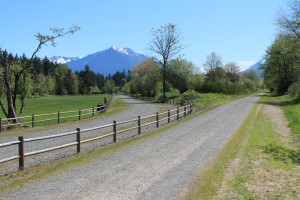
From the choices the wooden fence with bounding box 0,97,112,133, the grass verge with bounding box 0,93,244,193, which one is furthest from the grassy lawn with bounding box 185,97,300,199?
the wooden fence with bounding box 0,97,112,133

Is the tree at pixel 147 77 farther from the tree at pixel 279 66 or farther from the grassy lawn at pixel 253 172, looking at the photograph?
the grassy lawn at pixel 253 172

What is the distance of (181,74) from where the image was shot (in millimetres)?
79938

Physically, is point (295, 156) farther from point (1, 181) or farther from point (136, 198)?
point (1, 181)

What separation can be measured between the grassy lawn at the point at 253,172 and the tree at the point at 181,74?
60.8 m

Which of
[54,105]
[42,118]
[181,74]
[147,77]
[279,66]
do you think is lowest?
[54,105]

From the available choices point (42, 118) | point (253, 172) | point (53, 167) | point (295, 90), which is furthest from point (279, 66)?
point (53, 167)

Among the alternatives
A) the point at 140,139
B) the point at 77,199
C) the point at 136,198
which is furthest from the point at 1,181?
the point at 140,139

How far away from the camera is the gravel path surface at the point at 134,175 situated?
29.6 feet

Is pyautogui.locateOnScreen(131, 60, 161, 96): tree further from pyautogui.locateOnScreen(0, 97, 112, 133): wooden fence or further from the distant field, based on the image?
pyautogui.locateOnScreen(0, 97, 112, 133): wooden fence

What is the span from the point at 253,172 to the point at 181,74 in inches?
2715

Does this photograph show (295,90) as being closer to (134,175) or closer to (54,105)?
(54,105)

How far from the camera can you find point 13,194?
9023 millimetres

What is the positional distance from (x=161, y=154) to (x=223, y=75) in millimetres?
117340

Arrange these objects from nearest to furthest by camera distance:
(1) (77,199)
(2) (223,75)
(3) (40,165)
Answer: (1) (77,199)
(3) (40,165)
(2) (223,75)
